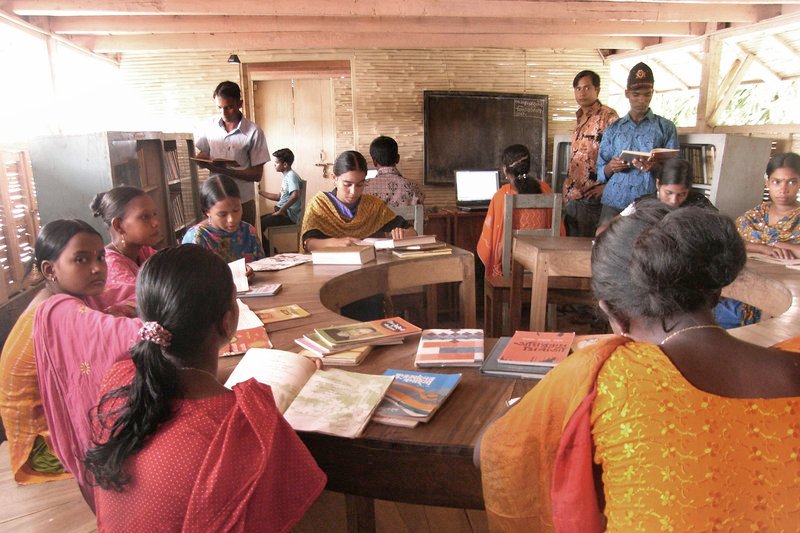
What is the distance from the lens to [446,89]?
6227mm

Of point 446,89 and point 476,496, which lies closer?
point 476,496

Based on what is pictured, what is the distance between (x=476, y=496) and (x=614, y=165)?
325 centimetres

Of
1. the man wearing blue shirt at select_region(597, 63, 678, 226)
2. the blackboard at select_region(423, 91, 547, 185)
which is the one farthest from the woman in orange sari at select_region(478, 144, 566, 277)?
the blackboard at select_region(423, 91, 547, 185)

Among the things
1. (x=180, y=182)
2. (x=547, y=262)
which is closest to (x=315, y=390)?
(x=547, y=262)

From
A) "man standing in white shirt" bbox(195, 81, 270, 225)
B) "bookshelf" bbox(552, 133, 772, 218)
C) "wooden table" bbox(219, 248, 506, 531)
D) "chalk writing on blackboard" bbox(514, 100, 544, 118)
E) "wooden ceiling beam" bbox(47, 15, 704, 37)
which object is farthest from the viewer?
"chalk writing on blackboard" bbox(514, 100, 544, 118)

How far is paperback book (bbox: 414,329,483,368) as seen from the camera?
158 centimetres

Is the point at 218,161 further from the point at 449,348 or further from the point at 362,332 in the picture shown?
the point at 449,348

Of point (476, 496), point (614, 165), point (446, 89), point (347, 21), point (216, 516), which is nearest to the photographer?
point (216, 516)

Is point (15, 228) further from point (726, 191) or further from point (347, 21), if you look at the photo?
point (726, 191)

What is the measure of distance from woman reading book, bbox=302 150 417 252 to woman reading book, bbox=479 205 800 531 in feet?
7.50

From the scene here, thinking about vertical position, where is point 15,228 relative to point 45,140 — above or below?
below

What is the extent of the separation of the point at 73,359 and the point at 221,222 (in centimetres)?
142

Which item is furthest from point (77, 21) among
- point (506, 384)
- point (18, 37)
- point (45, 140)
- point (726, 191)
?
point (726, 191)

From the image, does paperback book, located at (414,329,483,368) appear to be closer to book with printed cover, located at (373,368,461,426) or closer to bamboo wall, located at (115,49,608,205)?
book with printed cover, located at (373,368,461,426)
